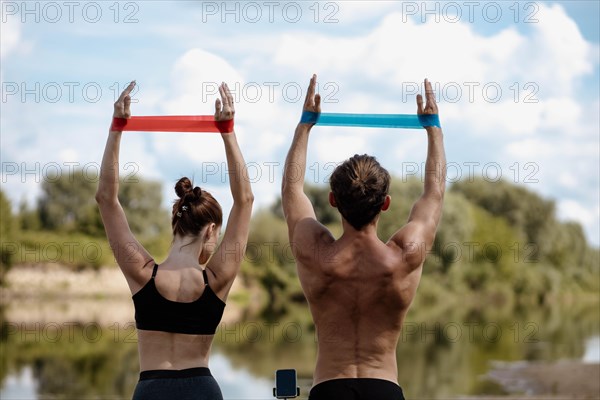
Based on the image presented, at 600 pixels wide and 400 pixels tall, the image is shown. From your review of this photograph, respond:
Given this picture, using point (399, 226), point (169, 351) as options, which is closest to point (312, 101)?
point (169, 351)

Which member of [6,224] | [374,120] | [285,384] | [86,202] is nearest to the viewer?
Result: [285,384]

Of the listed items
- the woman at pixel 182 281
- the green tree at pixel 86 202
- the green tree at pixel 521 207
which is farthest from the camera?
the green tree at pixel 521 207

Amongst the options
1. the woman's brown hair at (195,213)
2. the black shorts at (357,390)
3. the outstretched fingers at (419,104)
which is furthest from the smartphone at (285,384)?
the outstretched fingers at (419,104)

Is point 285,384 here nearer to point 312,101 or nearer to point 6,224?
point 312,101

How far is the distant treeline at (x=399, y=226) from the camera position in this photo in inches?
2018

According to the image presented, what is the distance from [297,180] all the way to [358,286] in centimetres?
56

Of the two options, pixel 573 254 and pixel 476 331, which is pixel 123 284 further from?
pixel 573 254

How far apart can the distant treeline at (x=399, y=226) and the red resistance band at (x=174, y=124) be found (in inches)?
1572

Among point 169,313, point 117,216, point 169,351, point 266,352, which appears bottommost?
point 266,352

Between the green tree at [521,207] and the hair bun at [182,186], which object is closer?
the hair bun at [182,186]

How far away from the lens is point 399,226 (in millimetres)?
51125

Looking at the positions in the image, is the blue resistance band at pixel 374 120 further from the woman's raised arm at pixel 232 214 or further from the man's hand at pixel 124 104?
the man's hand at pixel 124 104

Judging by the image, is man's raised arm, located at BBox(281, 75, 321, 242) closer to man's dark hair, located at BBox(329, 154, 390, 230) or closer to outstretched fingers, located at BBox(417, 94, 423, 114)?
man's dark hair, located at BBox(329, 154, 390, 230)

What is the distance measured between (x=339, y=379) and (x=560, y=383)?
55.4 ft
